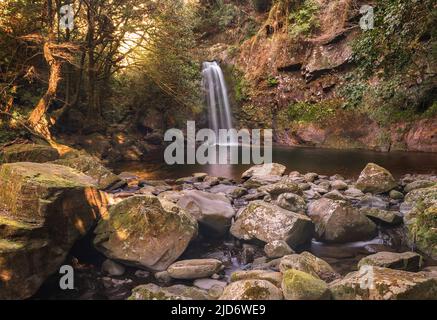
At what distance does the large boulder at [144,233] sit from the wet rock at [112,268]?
8 centimetres

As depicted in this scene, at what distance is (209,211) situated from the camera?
5953 millimetres

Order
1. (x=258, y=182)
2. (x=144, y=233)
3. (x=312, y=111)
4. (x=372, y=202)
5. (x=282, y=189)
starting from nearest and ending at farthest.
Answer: (x=144, y=233), (x=372, y=202), (x=282, y=189), (x=258, y=182), (x=312, y=111)

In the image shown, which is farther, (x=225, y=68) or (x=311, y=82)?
(x=225, y=68)

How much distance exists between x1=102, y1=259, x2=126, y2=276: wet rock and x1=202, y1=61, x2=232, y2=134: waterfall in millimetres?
16079

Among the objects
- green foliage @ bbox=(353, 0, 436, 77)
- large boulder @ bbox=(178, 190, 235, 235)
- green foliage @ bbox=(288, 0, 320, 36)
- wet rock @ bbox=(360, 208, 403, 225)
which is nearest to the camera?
large boulder @ bbox=(178, 190, 235, 235)

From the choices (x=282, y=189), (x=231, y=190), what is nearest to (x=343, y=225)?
(x=282, y=189)

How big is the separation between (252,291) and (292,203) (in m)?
3.20

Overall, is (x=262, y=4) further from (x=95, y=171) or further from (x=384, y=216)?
(x=384, y=216)

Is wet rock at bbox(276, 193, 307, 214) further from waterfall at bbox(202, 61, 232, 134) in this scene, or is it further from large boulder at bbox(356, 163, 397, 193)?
waterfall at bbox(202, 61, 232, 134)

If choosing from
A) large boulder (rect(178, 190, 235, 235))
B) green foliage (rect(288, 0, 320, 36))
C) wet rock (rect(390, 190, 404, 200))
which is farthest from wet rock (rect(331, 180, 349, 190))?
green foliage (rect(288, 0, 320, 36))

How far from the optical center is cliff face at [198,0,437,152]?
551 inches

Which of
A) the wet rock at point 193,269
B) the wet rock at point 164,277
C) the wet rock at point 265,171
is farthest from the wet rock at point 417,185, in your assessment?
the wet rock at point 164,277

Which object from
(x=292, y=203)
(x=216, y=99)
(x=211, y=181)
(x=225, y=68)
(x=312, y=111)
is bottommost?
(x=211, y=181)

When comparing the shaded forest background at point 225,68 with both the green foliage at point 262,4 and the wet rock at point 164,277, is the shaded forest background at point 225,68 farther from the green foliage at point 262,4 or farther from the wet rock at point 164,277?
the wet rock at point 164,277
